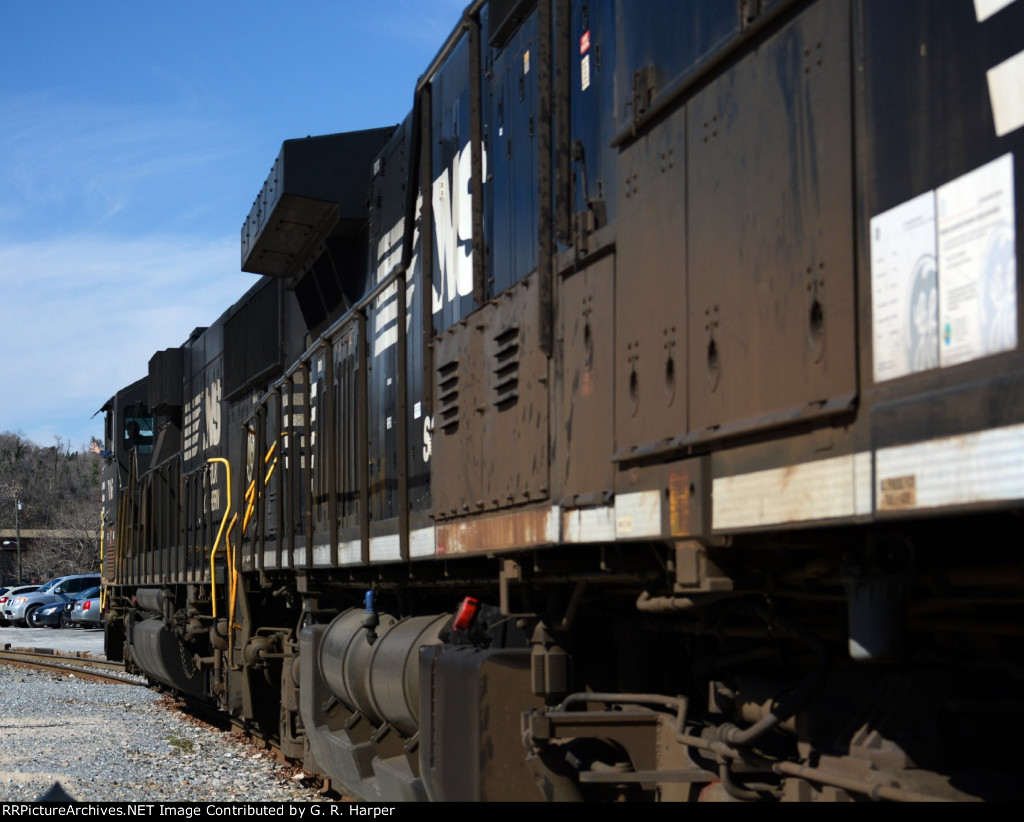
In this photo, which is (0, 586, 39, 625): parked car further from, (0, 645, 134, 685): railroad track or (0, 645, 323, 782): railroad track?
(0, 645, 134, 685): railroad track

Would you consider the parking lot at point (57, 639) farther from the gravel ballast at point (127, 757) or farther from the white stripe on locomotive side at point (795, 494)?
the white stripe on locomotive side at point (795, 494)

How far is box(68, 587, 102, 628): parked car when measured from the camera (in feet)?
114

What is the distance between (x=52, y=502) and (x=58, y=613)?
252 feet

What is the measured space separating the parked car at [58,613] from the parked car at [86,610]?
0.24 m

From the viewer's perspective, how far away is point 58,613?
119 feet

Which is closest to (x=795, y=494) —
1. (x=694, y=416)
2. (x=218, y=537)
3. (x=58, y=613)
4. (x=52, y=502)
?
(x=694, y=416)

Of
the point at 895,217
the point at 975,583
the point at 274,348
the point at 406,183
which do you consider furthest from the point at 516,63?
the point at 274,348

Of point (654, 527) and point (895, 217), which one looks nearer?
point (895, 217)

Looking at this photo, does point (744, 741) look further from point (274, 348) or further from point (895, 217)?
point (274, 348)

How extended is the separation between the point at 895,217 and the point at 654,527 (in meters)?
1.16

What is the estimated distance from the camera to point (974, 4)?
7.20ft

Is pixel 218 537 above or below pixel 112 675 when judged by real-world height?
above

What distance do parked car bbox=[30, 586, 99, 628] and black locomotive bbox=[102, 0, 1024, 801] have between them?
31196 millimetres

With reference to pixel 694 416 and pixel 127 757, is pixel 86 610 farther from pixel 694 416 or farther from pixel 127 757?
pixel 694 416
